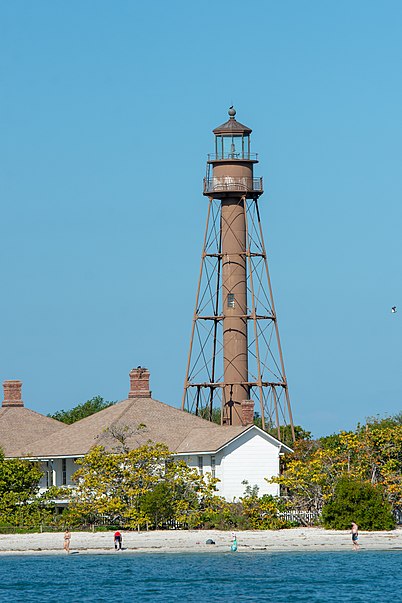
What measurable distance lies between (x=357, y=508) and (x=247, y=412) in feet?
28.5

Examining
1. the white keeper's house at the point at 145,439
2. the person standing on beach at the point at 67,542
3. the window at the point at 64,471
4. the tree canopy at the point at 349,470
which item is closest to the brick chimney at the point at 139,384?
the white keeper's house at the point at 145,439

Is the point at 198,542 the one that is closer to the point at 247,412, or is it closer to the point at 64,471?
the point at 247,412

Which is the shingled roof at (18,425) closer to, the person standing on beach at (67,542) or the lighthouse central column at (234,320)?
the lighthouse central column at (234,320)

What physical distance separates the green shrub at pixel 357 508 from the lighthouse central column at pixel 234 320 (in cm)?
1457

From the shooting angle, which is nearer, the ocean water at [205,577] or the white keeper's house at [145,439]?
the ocean water at [205,577]

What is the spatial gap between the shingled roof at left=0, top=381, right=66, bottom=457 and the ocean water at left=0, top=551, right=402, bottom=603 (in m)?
17.4

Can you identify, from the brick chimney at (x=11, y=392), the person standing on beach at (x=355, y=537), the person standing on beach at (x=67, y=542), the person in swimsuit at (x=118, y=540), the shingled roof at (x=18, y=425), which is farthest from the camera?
the brick chimney at (x=11, y=392)

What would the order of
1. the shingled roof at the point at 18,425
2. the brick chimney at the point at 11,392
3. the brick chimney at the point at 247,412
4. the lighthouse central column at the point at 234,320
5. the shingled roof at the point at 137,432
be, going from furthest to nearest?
1. the brick chimney at the point at 11,392
2. the shingled roof at the point at 18,425
3. the lighthouse central column at the point at 234,320
4. the shingled roof at the point at 137,432
5. the brick chimney at the point at 247,412

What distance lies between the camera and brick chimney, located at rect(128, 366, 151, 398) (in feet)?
298

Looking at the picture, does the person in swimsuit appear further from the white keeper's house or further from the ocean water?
the white keeper's house

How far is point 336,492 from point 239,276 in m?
18.1

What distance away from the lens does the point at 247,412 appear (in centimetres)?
8381

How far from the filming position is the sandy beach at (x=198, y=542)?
73.9 meters

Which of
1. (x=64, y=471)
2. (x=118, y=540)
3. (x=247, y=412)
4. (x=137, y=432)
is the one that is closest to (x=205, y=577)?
(x=118, y=540)
